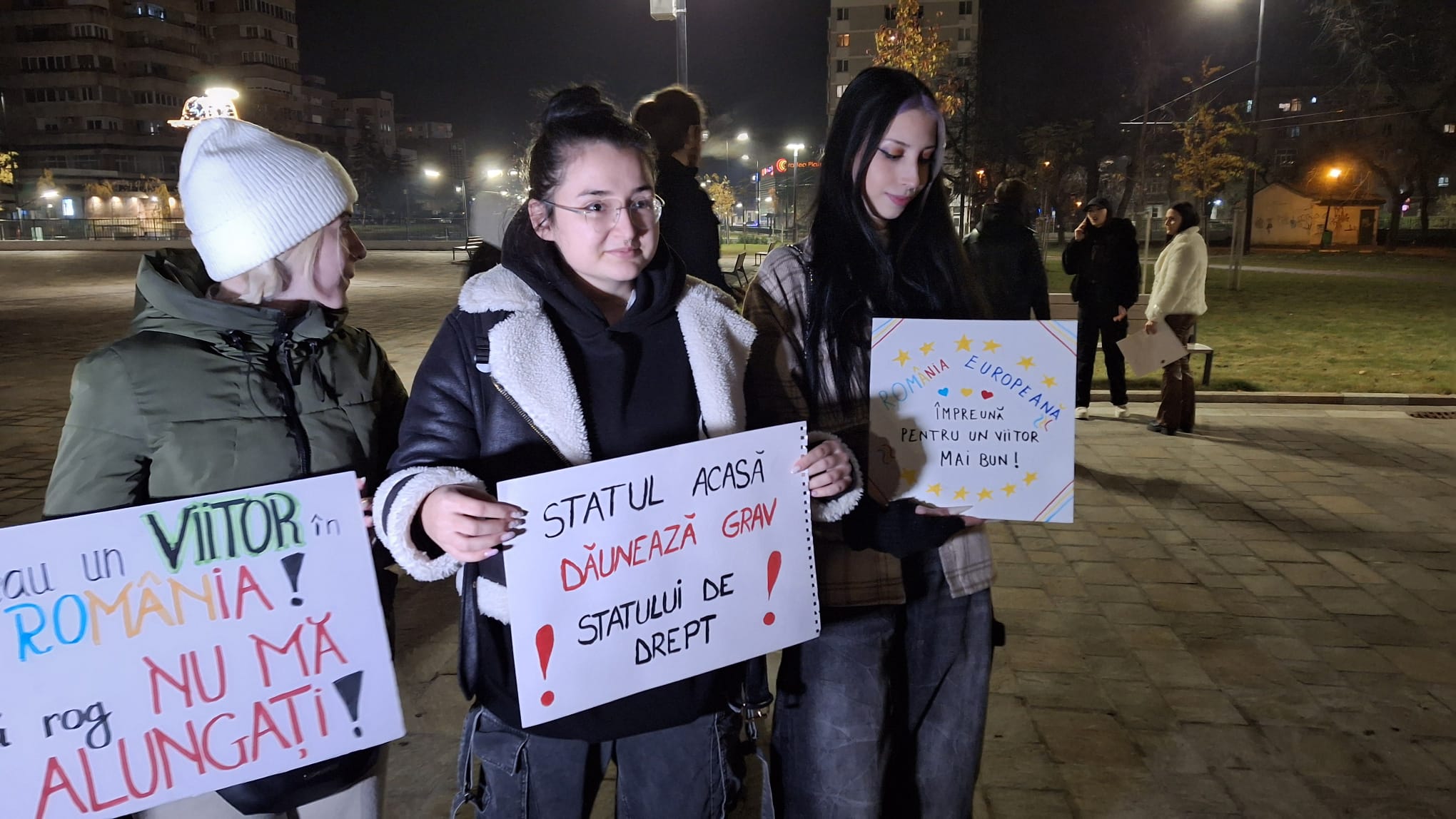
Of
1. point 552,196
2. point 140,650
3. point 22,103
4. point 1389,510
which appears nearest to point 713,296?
point 552,196

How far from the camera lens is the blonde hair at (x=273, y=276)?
1938 millimetres

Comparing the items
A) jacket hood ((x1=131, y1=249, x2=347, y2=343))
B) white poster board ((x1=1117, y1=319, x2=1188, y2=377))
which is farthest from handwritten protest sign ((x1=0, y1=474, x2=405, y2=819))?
white poster board ((x1=1117, y1=319, x2=1188, y2=377))

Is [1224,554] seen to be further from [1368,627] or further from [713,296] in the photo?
[713,296]

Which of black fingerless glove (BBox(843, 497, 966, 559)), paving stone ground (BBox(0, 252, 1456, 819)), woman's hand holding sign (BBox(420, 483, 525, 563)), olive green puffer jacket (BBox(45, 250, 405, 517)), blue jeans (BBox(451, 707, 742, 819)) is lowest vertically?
paving stone ground (BBox(0, 252, 1456, 819))

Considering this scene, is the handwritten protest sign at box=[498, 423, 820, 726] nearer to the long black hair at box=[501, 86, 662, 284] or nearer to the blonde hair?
the long black hair at box=[501, 86, 662, 284]

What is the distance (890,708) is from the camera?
2.13 metres

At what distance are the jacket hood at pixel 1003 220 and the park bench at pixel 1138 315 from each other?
328 cm

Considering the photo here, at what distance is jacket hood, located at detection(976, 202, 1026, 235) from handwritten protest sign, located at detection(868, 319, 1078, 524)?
16.5 feet

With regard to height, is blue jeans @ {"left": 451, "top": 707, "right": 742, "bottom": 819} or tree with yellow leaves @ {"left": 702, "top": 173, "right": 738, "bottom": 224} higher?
tree with yellow leaves @ {"left": 702, "top": 173, "right": 738, "bottom": 224}

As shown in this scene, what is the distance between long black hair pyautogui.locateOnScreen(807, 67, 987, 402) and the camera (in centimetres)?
213

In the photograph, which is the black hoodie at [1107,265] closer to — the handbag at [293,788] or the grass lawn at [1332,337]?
the grass lawn at [1332,337]

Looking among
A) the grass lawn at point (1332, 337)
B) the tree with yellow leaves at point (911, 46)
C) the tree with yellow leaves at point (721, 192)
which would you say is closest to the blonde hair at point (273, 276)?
A: the grass lawn at point (1332, 337)

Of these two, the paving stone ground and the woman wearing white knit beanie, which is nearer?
the woman wearing white knit beanie

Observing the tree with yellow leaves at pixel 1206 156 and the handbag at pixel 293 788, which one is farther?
the tree with yellow leaves at pixel 1206 156
